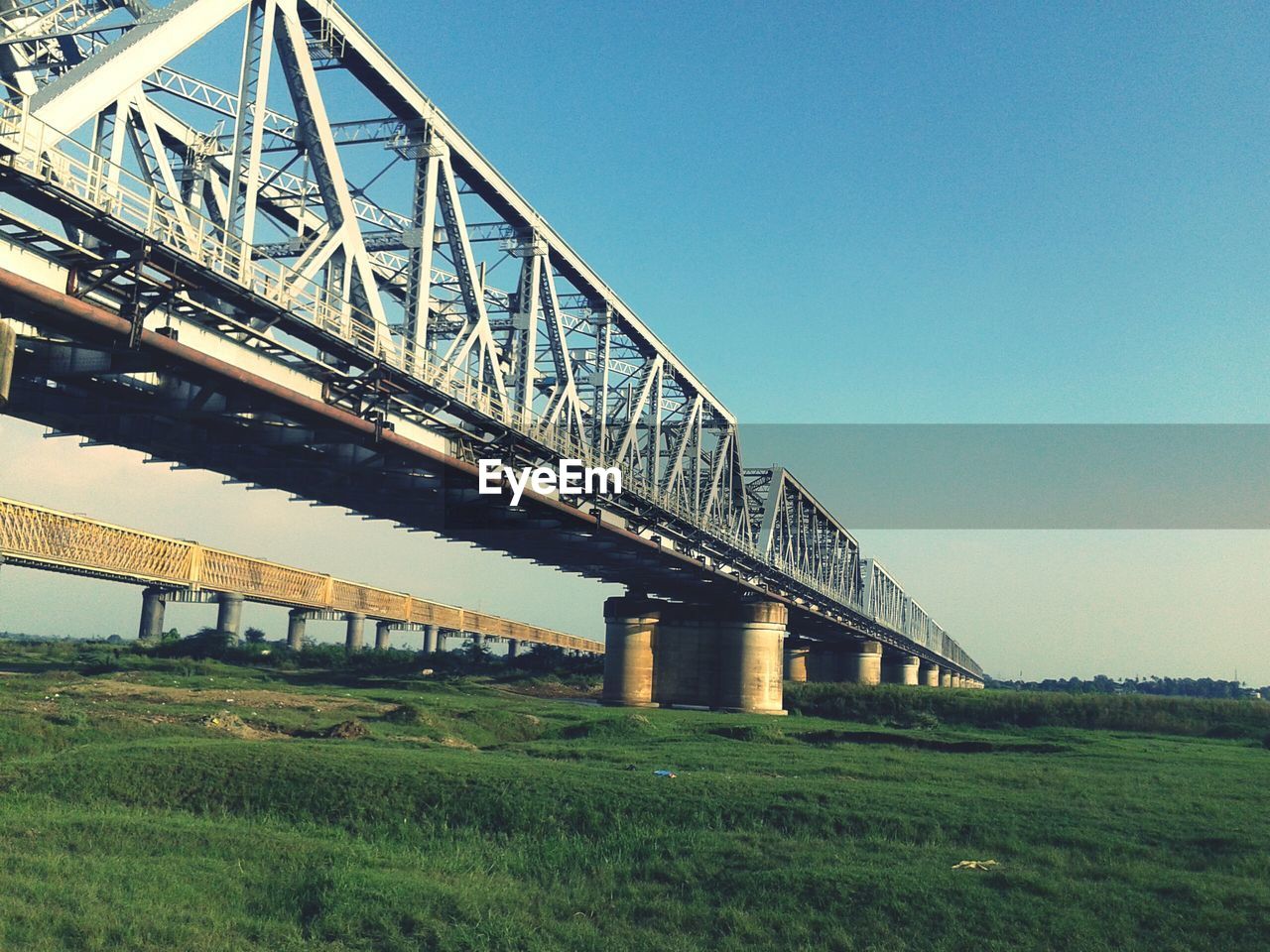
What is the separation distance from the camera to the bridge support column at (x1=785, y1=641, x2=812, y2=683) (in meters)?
143

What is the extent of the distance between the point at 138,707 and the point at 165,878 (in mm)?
23316

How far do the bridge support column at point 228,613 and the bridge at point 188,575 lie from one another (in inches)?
3.3

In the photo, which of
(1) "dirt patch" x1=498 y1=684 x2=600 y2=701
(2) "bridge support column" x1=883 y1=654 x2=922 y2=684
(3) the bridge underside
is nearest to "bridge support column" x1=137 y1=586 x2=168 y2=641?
(1) "dirt patch" x1=498 y1=684 x2=600 y2=701

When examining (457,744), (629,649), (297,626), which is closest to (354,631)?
(297,626)

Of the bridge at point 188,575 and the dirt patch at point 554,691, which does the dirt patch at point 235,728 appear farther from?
the dirt patch at point 554,691

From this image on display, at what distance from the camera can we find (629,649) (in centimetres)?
8325

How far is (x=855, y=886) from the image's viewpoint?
58.0 ft

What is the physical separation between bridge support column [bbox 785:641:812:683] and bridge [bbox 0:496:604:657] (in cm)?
4824

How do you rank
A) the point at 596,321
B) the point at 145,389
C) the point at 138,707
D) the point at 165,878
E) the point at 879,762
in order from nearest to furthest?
the point at 165,878
the point at 145,389
the point at 879,762
the point at 138,707
the point at 596,321

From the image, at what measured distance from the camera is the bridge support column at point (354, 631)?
116m

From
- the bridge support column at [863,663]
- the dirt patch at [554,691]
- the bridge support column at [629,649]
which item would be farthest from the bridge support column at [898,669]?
the bridge support column at [629,649]

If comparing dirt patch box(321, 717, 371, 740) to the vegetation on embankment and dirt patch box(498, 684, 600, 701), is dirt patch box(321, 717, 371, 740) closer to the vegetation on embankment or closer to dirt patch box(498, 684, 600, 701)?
the vegetation on embankment

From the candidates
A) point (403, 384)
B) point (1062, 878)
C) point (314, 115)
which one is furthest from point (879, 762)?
point (314, 115)

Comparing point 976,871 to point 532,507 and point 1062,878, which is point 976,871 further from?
point 532,507
